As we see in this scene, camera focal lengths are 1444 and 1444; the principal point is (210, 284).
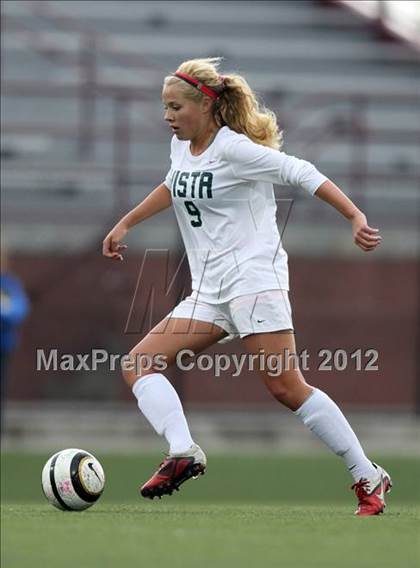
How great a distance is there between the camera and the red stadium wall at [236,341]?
14.8 meters

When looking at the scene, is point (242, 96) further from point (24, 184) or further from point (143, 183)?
point (24, 184)

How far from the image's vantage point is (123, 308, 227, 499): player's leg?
612cm

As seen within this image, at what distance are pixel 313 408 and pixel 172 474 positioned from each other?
0.68 m

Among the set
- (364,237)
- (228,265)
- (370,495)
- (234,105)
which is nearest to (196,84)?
(234,105)

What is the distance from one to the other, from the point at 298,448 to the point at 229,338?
762 centimetres

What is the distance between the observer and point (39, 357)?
14.9 meters

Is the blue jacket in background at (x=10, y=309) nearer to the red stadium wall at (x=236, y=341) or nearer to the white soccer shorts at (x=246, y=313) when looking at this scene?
the red stadium wall at (x=236, y=341)

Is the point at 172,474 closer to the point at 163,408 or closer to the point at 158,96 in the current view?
the point at 163,408

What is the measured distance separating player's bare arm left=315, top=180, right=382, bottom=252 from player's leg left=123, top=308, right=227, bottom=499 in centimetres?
73

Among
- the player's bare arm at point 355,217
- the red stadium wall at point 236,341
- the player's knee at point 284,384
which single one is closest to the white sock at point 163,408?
the player's knee at point 284,384

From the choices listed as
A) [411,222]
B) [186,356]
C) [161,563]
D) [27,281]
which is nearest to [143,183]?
[27,281]

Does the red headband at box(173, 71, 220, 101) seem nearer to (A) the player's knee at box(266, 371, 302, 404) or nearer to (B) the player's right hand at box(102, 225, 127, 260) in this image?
(B) the player's right hand at box(102, 225, 127, 260)

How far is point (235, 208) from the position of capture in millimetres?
6242
